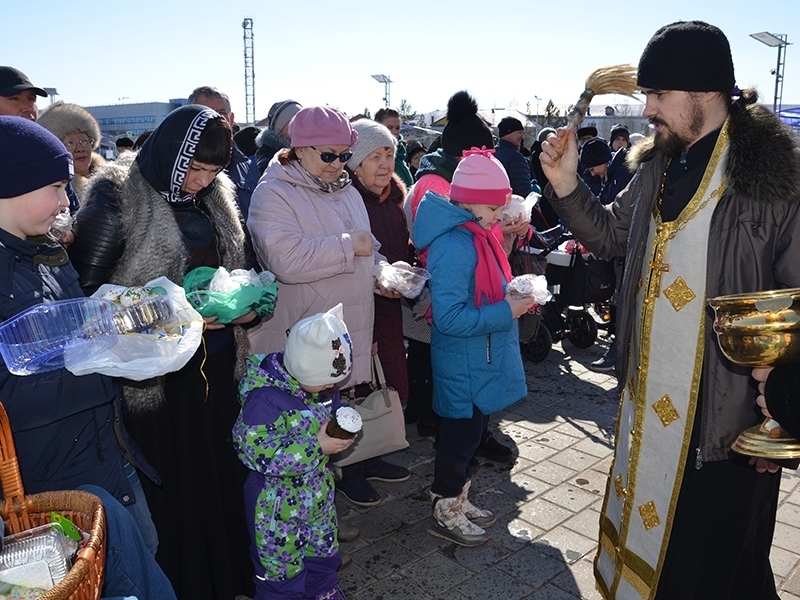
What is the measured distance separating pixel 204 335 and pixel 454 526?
6.00 ft

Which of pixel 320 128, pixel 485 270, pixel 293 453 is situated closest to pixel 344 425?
pixel 293 453

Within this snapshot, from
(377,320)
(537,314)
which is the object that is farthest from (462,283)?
(537,314)

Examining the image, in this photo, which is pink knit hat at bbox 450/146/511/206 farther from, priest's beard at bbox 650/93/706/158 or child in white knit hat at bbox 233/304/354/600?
child in white knit hat at bbox 233/304/354/600

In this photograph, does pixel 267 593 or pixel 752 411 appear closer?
pixel 752 411

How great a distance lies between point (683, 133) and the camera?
2.65 metres

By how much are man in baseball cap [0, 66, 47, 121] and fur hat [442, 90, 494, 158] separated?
9.15ft

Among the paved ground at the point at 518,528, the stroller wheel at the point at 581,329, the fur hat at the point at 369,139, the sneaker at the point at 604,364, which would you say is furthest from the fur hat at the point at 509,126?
the fur hat at the point at 369,139

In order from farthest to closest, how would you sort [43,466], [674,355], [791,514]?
[791,514] → [674,355] → [43,466]

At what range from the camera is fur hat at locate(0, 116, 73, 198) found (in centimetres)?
193

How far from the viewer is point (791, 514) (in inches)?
155

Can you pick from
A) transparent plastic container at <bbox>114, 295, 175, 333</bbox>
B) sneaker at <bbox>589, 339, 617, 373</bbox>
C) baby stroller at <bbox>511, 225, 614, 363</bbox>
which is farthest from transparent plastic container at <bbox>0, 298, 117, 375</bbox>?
sneaker at <bbox>589, 339, 617, 373</bbox>

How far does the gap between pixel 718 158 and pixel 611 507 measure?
64.1 inches

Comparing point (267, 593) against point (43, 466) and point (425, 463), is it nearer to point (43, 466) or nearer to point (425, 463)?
point (43, 466)

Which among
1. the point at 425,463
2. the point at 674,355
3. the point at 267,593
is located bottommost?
the point at 425,463
